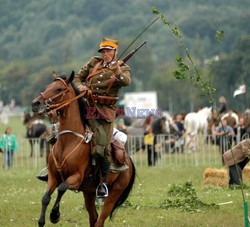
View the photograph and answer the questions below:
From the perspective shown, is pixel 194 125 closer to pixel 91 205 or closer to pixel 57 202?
pixel 91 205

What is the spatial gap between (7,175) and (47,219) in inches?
414

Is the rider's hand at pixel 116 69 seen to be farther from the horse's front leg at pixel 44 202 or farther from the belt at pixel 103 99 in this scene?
the horse's front leg at pixel 44 202

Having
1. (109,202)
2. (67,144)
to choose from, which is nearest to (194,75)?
(67,144)

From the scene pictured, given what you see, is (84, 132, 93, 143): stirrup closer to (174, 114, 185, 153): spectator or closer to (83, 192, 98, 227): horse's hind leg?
(83, 192, 98, 227): horse's hind leg

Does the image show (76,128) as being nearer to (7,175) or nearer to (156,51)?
(7,175)

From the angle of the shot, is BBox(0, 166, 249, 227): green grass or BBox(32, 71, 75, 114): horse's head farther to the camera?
BBox(0, 166, 249, 227): green grass

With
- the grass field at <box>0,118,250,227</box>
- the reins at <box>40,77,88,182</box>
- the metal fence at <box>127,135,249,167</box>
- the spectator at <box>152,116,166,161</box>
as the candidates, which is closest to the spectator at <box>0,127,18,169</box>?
the metal fence at <box>127,135,249,167</box>

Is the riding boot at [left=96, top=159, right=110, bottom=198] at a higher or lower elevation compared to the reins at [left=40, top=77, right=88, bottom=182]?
lower

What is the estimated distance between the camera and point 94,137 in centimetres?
1397

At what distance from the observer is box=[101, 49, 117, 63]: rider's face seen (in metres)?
14.1

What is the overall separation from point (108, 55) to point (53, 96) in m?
1.13

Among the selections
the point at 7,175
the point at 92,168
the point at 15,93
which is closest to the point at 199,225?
the point at 92,168

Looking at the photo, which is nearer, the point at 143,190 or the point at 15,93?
the point at 143,190

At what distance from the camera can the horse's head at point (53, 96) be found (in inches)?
522
